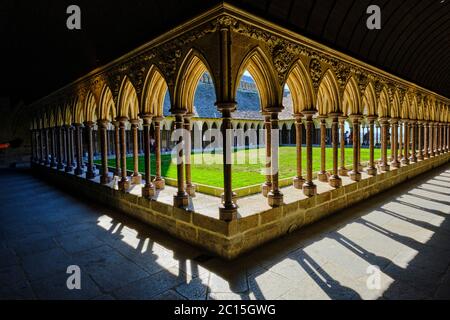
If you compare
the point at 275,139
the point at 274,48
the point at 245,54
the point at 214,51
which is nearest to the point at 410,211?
the point at 275,139

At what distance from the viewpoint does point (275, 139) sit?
4234mm

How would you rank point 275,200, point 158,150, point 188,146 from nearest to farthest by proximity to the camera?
point 275,200
point 188,146
point 158,150

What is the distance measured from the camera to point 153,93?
5.08m

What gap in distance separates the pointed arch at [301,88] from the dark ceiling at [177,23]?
1.97 ft

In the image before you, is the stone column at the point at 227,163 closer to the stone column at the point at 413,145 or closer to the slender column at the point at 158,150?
the slender column at the point at 158,150

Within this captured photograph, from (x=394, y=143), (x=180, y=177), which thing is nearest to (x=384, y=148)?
(x=394, y=143)

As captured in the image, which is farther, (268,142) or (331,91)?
(331,91)

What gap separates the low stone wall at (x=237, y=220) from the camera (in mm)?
3389

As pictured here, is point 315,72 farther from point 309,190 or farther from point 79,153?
point 79,153

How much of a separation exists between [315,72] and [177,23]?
2.53 meters

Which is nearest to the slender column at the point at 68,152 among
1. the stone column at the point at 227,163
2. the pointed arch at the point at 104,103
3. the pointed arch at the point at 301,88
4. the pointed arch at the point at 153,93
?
the pointed arch at the point at 104,103

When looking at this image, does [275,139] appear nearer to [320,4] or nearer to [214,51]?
[214,51]
